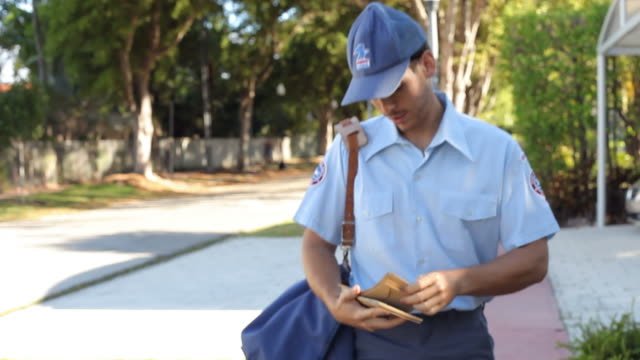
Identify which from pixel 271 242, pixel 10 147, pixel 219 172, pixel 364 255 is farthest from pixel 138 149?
pixel 364 255

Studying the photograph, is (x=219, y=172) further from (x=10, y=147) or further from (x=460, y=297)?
(x=460, y=297)

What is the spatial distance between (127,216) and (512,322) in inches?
570

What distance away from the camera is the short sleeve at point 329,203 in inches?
94.6

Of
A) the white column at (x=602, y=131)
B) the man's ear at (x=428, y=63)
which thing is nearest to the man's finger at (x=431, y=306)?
the man's ear at (x=428, y=63)

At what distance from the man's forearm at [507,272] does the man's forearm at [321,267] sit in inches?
13.0

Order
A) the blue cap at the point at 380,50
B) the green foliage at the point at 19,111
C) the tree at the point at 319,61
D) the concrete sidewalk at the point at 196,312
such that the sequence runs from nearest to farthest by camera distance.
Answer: the blue cap at the point at 380,50 → the concrete sidewalk at the point at 196,312 → the green foliage at the point at 19,111 → the tree at the point at 319,61

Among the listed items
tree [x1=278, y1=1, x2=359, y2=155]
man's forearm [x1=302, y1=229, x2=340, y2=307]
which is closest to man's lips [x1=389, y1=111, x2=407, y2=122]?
man's forearm [x1=302, y1=229, x2=340, y2=307]

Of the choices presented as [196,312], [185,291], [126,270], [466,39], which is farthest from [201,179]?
[196,312]

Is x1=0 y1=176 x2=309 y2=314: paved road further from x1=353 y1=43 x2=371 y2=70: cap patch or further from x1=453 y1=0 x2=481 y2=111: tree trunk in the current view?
x1=353 y1=43 x2=371 y2=70: cap patch

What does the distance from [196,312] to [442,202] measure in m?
6.35

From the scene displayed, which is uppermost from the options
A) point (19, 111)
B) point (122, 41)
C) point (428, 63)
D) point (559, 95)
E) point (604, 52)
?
point (122, 41)

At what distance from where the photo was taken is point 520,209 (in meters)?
2.31

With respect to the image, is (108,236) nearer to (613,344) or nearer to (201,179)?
(613,344)

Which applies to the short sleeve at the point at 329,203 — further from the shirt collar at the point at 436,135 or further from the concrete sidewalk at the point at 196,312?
the concrete sidewalk at the point at 196,312
